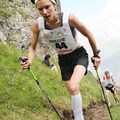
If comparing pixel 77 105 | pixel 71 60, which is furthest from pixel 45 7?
pixel 77 105

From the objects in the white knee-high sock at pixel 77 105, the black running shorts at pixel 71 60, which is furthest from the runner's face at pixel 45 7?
the white knee-high sock at pixel 77 105

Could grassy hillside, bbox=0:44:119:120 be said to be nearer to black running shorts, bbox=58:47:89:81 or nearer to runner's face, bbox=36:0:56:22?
black running shorts, bbox=58:47:89:81

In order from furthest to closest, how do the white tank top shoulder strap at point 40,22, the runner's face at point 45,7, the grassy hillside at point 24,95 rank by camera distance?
1. the grassy hillside at point 24,95
2. the white tank top shoulder strap at point 40,22
3. the runner's face at point 45,7

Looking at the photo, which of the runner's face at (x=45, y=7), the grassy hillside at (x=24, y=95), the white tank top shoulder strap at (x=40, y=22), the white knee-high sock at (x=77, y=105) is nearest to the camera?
the runner's face at (x=45, y=7)

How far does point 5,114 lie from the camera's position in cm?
1159

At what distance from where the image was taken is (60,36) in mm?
8797

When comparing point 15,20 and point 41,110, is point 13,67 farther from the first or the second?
point 15,20

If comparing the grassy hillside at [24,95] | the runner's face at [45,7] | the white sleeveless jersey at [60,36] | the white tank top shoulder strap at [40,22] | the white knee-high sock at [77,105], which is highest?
the runner's face at [45,7]

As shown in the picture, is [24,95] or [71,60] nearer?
[71,60]

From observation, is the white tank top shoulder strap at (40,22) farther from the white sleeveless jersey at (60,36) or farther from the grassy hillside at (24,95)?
the grassy hillside at (24,95)

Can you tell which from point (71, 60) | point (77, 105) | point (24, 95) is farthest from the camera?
point (24, 95)

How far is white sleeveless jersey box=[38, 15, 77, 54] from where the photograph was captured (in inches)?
342

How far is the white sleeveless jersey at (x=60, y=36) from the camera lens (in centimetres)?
868

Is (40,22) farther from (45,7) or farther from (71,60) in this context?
(71,60)
